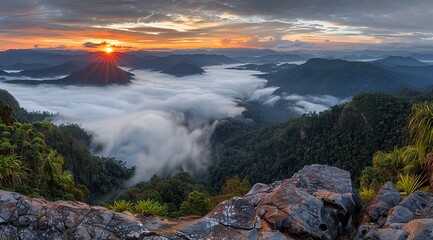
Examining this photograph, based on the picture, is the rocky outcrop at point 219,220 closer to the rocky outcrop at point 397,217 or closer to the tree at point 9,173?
the rocky outcrop at point 397,217

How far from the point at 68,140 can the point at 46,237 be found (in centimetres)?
7494

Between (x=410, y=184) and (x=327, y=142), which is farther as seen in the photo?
(x=327, y=142)

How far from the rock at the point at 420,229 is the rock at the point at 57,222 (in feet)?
19.4

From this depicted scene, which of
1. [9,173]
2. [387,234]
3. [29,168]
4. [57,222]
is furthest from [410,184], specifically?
[29,168]

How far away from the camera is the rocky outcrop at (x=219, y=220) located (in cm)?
750

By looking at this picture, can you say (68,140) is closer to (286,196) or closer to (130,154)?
(286,196)

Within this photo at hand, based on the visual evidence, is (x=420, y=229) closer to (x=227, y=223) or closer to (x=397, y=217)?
(x=397, y=217)

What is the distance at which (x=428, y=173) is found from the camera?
39.1 feet

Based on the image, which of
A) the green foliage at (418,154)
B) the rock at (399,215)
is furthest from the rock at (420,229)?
the green foliage at (418,154)

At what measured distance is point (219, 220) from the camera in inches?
331

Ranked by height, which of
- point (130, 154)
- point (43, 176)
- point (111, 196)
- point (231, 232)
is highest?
point (231, 232)

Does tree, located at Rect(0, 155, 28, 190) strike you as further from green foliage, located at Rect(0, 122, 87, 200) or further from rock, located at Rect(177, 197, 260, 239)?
rock, located at Rect(177, 197, 260, 239)

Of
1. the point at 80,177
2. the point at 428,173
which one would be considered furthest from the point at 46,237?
the point at 80,177

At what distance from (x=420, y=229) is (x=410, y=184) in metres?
4.18
